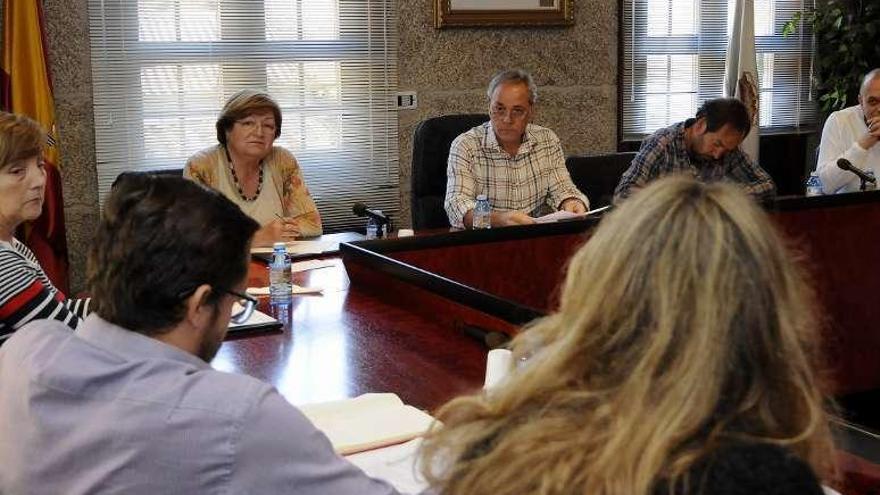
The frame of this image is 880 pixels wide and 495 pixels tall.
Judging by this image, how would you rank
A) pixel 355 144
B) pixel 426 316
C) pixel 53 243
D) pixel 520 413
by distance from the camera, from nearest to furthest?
pixel 520 413
pixel 426 316
pixel 53 243
pixel 355 144

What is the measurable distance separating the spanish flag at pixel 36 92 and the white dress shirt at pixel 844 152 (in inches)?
123

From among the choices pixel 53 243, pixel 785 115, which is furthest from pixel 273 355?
pixel 785 115

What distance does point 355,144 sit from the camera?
5410 millimetres

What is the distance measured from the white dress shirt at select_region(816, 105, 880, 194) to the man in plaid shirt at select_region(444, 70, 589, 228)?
111cm

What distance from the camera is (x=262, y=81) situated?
5152 mm

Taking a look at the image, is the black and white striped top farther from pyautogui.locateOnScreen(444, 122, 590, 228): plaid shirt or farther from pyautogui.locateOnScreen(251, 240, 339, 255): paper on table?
pyautogui.locateOnScreen(444, 122, 590, 228): plaid shirt

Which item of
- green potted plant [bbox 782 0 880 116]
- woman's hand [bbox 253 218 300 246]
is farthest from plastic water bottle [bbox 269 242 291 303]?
green potted plant [bbox 782 0 880 116]

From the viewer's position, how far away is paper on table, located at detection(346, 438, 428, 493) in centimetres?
163

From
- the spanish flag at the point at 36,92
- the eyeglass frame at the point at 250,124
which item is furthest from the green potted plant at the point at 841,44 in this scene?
the spanish flag at the point at 36,92

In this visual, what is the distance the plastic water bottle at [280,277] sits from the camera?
9.36 feet

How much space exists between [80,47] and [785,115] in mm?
4006

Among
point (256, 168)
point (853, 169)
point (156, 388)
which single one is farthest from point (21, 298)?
point (853, 169)

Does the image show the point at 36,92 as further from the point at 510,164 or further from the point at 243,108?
the point at 510,164

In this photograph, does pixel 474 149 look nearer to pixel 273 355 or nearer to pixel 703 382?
pixel 273 355
